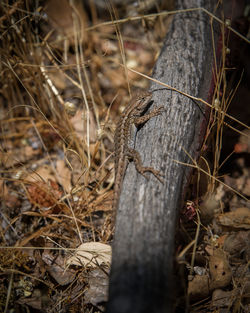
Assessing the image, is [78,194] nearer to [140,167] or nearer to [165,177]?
[140,167]

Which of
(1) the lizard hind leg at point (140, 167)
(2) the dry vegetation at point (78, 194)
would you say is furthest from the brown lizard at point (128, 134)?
(2) the dry vegetation at point (78, 194)

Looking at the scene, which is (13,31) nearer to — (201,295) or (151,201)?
(151,201)

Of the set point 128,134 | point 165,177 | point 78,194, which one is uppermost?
point 128,134

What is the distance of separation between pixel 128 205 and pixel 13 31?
2.96m

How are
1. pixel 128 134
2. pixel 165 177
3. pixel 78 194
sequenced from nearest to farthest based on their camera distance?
1. pixel 165 177
2. pixel 128 134
3. pixel 78 194

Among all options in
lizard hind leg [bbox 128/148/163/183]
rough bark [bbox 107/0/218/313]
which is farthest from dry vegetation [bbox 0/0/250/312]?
lizard hind leg [bbox 128/148/163/183]

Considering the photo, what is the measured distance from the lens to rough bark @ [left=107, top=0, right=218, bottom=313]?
6.41ft

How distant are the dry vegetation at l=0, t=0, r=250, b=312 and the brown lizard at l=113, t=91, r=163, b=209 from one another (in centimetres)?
26

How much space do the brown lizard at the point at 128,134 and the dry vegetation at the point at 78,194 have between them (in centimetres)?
26

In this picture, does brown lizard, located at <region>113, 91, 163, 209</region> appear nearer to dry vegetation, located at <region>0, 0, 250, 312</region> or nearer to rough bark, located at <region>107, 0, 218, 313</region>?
rough bark, located at <region>107, 0, 218, 313</region>

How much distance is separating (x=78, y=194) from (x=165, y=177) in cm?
152

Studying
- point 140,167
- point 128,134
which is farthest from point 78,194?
point 140,167

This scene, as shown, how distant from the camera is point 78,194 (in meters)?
3.65

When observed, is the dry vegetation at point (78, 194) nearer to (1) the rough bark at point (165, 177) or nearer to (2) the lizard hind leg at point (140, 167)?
(1) the rough bark at point (165, 177)
